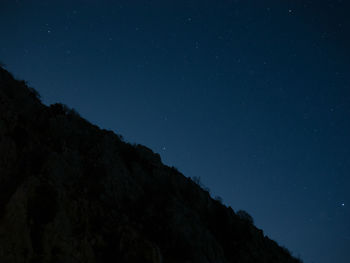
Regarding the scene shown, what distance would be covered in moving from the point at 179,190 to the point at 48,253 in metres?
35.6

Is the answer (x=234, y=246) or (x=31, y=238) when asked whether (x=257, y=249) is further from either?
(x=31, y=238)

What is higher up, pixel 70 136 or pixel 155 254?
pixel 70 136

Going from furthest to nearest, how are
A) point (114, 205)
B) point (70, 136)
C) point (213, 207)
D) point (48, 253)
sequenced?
point (213, 207) < point (70, 136) < point (114, 205) < point (48, 253)

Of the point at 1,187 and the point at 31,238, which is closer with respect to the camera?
the point at 31,238

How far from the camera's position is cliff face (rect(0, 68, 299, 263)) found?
2178 cm

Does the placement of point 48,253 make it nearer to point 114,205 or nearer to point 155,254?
point 155,254

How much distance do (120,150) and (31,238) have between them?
33.1 meters

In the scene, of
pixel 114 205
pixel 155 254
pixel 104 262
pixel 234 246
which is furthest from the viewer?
pixel 234 246

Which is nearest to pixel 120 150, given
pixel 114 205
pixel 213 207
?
pixel 114 205

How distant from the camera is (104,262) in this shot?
23578 millimetres

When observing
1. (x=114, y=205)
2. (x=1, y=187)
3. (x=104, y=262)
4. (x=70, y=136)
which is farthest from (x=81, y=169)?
(x=104, y=262)

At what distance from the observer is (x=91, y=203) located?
26766 mm

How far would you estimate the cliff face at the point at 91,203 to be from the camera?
71.5ft

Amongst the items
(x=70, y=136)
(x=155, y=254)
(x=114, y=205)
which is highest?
(x=70, y=136)
